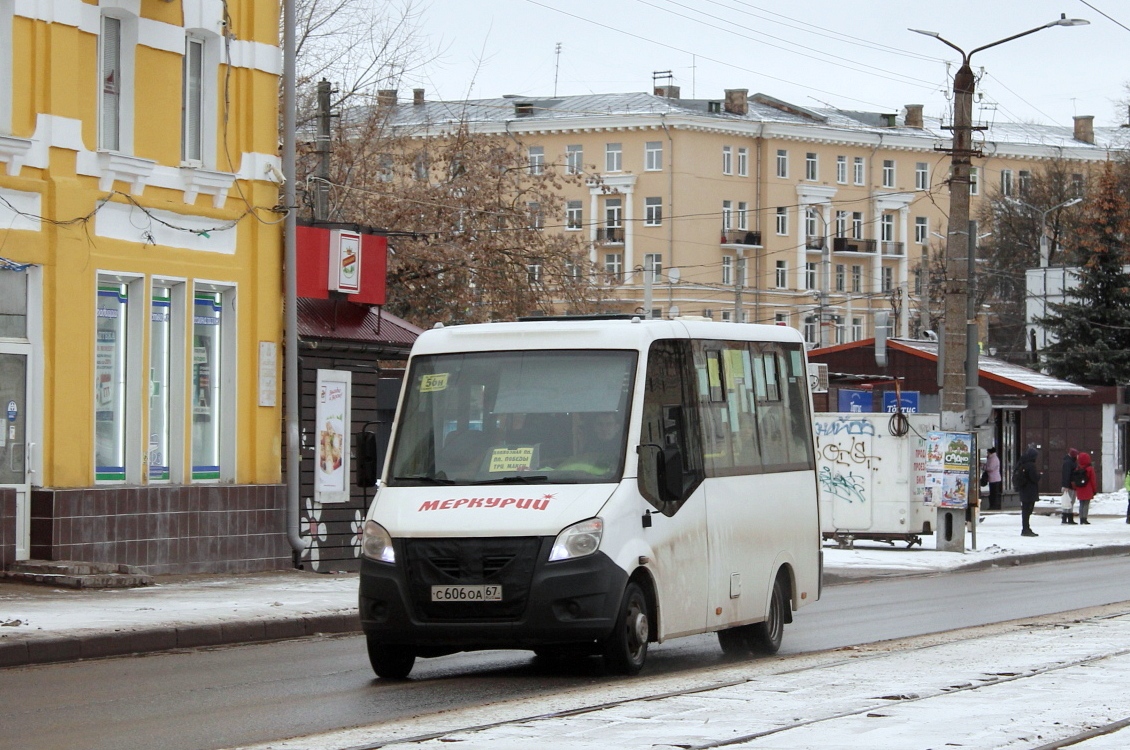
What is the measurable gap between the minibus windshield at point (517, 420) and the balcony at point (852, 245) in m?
94.0

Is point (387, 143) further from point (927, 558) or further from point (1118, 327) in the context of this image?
point (1118, 327)

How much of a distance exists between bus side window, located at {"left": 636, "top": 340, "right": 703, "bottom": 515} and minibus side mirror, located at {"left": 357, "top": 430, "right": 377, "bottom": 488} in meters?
1.93

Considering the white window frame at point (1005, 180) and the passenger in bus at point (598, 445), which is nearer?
the passenger in bus at point (598, 445)

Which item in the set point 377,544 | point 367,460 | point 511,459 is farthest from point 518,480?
point 367,460

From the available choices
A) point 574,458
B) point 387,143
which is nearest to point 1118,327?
point 387,143

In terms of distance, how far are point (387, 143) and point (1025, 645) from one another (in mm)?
28851

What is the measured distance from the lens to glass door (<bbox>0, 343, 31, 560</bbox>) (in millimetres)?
18922

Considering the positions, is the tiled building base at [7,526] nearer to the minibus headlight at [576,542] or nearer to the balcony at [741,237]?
the minibus headlight at [576,542]

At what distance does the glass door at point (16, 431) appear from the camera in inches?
745

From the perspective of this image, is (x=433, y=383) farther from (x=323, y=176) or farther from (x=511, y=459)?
(x=323, y=176)

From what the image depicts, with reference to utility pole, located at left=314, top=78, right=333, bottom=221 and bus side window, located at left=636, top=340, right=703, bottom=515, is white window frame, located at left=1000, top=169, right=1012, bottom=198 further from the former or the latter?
bus side window, located at left=636, top=340, right=703, bottom=515

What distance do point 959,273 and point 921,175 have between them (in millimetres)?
82338

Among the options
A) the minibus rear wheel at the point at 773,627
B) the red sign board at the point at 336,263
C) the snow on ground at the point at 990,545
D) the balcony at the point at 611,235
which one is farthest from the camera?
the balcony at the point at 611,235

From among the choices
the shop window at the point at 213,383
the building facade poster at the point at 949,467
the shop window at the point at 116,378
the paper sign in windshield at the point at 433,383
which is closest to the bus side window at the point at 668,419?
the paper sign in windshield at the point at 433,383
